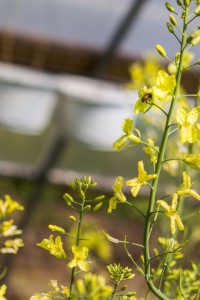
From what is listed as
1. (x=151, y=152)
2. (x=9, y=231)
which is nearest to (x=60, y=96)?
(x=9, y=231)

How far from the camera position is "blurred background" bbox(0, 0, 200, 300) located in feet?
10.7

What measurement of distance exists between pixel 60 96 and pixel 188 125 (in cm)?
266

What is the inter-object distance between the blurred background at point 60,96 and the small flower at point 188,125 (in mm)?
2435

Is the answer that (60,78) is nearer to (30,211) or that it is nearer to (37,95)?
(37,95)

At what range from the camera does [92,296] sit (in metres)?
0.54

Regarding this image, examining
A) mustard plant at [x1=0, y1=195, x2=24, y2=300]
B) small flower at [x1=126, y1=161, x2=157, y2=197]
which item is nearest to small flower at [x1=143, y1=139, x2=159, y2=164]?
small flower at [x1=126, y1=161, x2=157, y2=197]

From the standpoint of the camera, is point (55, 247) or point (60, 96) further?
point (60, 96)

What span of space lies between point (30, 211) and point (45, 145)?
2.11 feet

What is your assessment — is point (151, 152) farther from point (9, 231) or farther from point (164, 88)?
point (9, 231)

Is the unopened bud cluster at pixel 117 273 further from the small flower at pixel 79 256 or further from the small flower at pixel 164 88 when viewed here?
the small flower at pixel 164 88

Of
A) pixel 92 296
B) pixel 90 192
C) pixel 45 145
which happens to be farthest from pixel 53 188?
pixel 92 296

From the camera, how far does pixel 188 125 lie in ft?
2.20

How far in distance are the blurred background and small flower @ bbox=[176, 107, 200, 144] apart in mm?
2435

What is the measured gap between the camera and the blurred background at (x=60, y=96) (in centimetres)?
325
